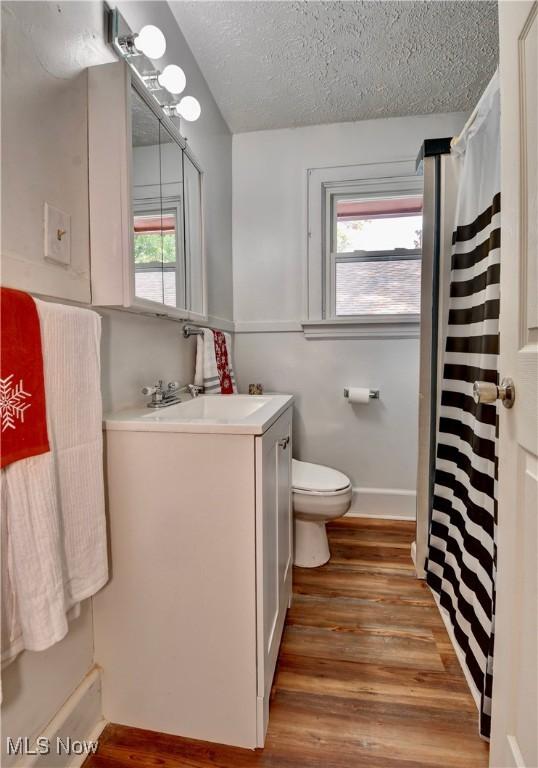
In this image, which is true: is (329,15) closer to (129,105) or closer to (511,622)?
(129,105)

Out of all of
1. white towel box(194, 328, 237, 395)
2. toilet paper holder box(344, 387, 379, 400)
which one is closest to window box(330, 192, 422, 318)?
toilet paper holder box(344, 387, 379, 400)

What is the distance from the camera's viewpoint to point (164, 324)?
Answer: 1434 mm

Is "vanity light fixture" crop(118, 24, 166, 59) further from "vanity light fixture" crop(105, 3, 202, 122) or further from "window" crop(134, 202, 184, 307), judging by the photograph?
"window" crop(134, 202, 184, 307)

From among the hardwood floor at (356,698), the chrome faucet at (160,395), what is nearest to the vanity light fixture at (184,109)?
the chrome faucet at (160,395)

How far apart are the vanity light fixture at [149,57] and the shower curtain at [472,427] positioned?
100 cm

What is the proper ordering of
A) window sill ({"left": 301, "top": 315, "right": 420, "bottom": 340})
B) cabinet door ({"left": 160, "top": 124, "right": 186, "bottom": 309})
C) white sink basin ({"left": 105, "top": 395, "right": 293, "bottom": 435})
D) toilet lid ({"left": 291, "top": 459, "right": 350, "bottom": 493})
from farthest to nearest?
window sill ({"left": 301, "top": 315, "right": 420, "bottom": 340}), toilet lid ({"left": 291, "top": 459, "right": 350, "bottom": 493}), cabinet door ({"left": 160, "top": 124, "right": 186, "bottom": 309}), white sink basin ({"left": 105, "top": 395, "right": 293, "bottom": 435})

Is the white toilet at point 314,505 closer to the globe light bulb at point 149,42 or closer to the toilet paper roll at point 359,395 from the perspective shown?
the toilet paper roll at point 359,395

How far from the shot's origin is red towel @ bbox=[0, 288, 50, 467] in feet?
2.11

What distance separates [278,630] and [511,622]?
75 cm

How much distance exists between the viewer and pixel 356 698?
1.10 meters

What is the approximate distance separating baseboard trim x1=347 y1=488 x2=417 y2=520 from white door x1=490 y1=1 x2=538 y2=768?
1.57 metres

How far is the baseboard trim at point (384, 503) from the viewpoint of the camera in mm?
2270

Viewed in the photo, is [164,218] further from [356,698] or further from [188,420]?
[356,698]

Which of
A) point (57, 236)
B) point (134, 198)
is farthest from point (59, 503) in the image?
point (134, 198)
